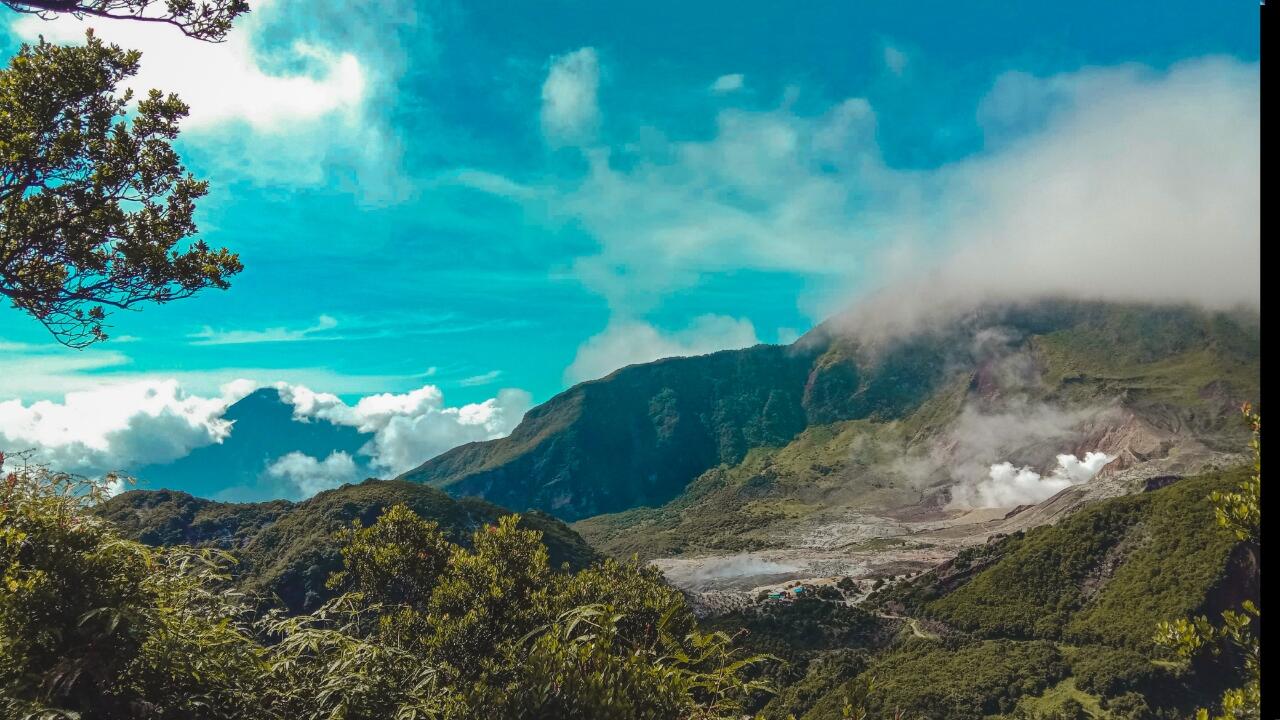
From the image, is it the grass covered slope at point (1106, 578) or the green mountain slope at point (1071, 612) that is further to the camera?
the grass covered slope at point (1106, 578)

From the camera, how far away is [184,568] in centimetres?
892

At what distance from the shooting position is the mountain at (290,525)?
10375cm

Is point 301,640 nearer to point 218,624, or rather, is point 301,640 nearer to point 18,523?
point 218,624

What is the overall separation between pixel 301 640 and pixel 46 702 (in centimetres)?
332

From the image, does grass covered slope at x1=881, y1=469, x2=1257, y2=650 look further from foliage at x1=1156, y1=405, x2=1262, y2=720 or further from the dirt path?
foliage at x1=1156, y1=405, x2=1262, y2=720

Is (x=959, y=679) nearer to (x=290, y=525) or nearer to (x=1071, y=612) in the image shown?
(x=1071, y=612)

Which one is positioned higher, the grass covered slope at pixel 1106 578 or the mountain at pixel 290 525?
the mountain at pixel 290 525

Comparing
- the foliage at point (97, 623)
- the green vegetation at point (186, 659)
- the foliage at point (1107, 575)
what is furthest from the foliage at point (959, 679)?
the foliage at point (97, 623)

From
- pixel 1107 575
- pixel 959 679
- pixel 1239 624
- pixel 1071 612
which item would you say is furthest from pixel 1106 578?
pixel 1239 624

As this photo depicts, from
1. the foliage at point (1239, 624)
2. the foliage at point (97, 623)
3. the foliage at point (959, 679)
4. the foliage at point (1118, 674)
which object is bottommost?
the foliage at point (1118, 674)

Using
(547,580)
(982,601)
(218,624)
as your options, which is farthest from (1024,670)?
(218,624)

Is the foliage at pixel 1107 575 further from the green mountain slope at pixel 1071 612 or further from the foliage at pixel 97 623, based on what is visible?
the foliage at pixel 97 623
